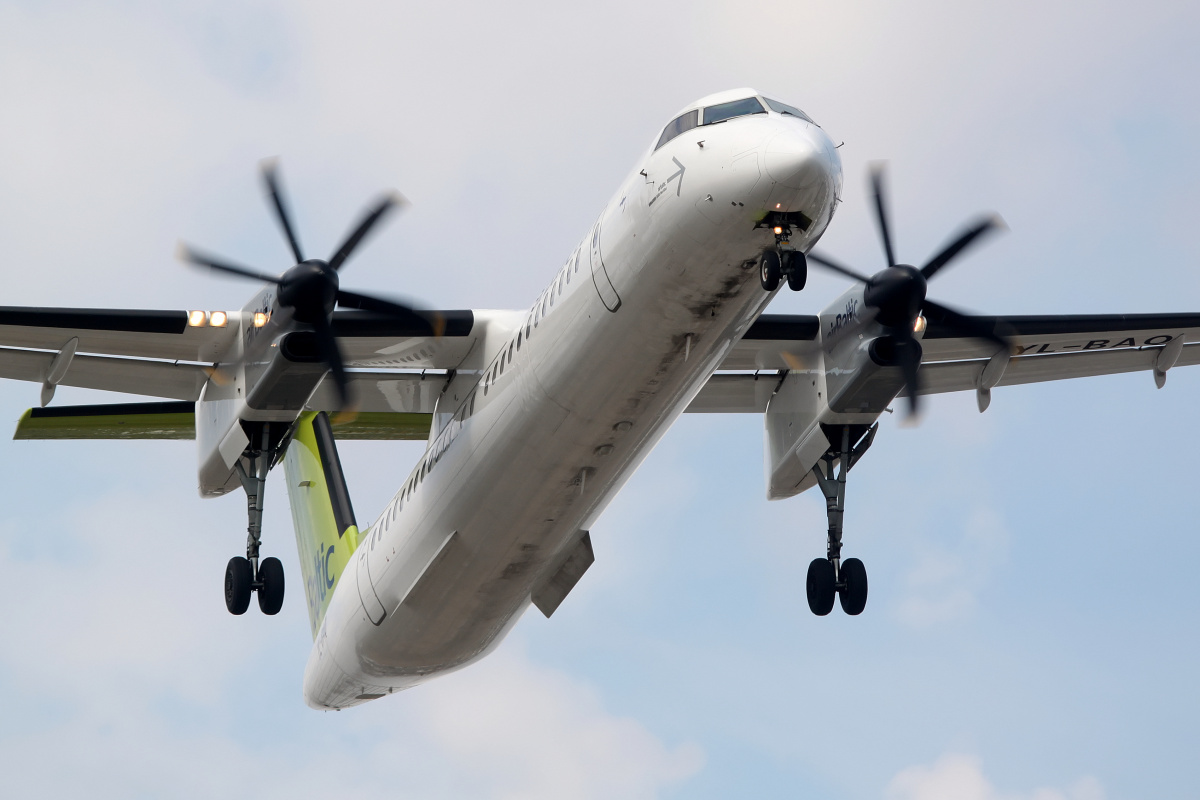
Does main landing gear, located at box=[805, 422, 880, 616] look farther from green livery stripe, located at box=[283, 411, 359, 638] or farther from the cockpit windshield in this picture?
green livery stripe, located at box=[283, 411, 359, 638]

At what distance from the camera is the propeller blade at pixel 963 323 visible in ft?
51.9

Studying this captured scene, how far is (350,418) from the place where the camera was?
19844mm

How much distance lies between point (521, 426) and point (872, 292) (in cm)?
410

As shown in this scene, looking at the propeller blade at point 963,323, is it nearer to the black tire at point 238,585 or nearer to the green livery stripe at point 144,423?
the green livery stripe at point 144,423

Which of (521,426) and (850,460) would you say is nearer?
(521,426)

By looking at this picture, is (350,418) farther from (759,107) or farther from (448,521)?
(759,107)

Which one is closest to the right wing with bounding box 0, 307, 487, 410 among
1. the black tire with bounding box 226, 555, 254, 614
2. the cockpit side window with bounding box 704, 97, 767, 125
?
the black tire with bounding box 226, 555, 254, 614

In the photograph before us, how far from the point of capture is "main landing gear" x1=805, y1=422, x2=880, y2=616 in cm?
1698

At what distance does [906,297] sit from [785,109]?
12.0 feet

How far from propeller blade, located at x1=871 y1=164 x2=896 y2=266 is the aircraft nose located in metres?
4.39

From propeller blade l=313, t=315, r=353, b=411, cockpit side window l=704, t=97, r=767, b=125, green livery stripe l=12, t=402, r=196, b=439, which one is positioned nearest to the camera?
cockpit side window l=704, t=97, r=767, b=125

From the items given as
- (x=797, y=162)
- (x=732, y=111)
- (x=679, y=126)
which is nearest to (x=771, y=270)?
(x=797, y=162)

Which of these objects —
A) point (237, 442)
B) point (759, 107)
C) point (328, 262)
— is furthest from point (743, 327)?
point (237, 442)

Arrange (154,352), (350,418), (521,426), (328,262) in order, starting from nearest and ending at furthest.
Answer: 1. (521,426)
2. (328,262)
3. (154,352)
4. (350,418)
